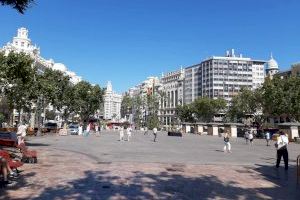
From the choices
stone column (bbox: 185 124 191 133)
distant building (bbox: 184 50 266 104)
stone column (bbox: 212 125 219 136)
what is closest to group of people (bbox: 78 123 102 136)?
stone column (bbox: 212 125 219 136)

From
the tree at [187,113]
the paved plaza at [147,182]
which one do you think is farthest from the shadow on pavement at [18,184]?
the tree at [187,113]

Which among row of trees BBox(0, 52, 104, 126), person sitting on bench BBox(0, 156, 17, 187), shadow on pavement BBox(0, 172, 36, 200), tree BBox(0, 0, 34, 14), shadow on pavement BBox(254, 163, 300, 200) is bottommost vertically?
shadow on pavement BBox(254, 163, 300, 200)

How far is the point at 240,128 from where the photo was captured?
2889 inches

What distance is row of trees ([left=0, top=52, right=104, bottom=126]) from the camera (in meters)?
29.5

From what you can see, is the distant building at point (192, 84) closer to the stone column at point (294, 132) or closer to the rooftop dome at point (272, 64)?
the rooftop dome at point (272, 64)

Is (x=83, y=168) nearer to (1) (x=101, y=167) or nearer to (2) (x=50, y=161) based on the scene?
(1) (x=101, y=167)

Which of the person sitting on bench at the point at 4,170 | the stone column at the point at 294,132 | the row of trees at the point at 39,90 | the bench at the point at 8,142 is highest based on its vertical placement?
the row of trees at the point at 39,90

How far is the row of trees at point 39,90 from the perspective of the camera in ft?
96.7

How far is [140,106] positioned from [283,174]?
13330cm

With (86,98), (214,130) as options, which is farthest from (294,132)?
(86,98)

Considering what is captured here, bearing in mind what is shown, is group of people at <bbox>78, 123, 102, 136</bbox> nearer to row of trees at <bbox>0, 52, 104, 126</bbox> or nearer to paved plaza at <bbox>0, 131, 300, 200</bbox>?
row of trees at <bbox>0, 52, 104, 126</bbox>

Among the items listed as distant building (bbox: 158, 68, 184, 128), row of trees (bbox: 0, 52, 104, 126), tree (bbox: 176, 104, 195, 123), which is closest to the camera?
row of trees (bbox: 0, 52, 104, 126)

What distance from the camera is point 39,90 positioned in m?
42.7

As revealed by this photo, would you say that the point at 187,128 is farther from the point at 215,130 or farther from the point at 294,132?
the point at 294,132
